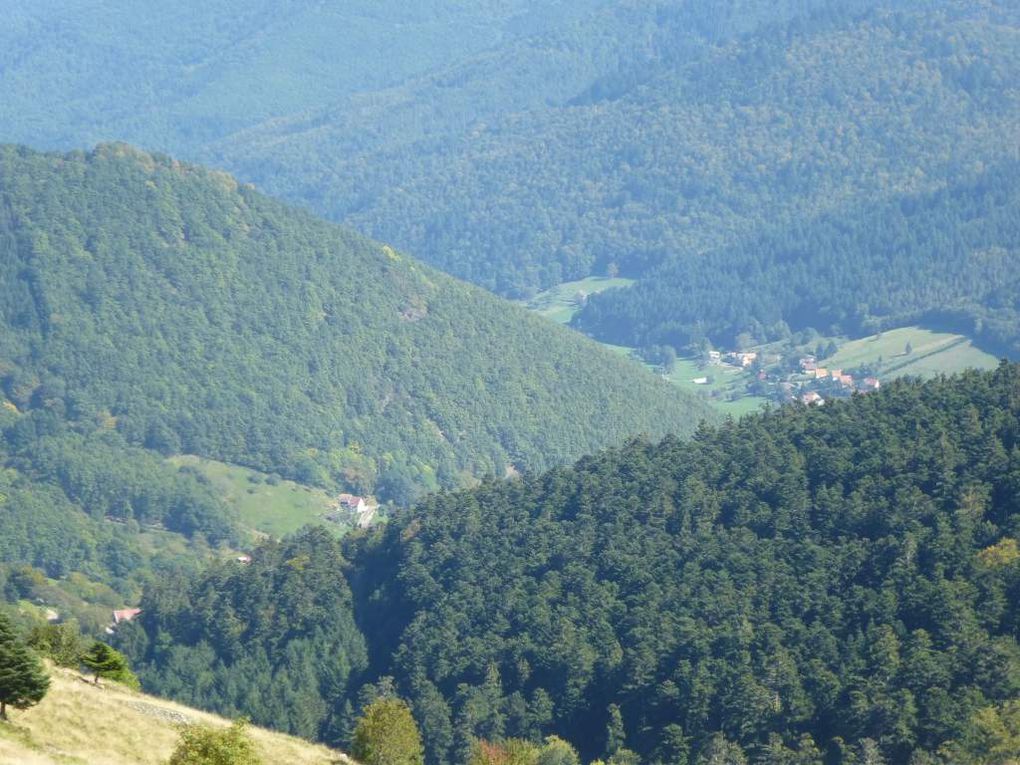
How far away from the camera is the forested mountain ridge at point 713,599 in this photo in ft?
297

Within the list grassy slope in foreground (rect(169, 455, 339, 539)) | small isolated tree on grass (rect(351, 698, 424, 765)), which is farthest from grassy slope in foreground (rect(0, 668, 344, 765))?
grassy slope in foreground (rect(169, 455, 339, 539))

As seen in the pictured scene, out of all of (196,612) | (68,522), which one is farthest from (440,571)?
(68,522)

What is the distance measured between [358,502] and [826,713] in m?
113

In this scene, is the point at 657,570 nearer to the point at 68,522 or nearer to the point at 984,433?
the point at 984,433

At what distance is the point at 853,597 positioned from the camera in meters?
101

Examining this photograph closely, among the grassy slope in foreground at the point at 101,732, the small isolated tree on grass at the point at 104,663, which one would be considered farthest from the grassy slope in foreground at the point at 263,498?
the grassy slope in foreground at the point at 101,732

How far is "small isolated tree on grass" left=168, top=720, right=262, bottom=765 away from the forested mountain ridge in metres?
36.1

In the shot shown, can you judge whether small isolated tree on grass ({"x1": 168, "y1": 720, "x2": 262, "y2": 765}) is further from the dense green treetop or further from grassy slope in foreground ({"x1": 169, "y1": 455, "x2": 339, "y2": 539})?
grassy slope in foreground ({"x1": 169, "y1": 455, "x2": 339, "y2": 539})

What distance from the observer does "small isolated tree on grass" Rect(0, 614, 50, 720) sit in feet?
194

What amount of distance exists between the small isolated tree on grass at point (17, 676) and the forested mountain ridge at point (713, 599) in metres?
37.3

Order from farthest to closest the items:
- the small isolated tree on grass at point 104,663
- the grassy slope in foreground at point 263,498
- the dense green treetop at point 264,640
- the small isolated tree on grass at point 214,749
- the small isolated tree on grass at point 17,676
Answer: the grassy slope in foreground at point 263,498, the dense green treetop at point 264,640, the small isolated tree on grass at point 104,663, the small isolated tree on grass at point 17,676, the small isolated tree on grass at point 214,749

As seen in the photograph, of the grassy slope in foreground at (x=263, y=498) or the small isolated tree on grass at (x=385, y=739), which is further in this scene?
the grassy slope in foreground at (x=263, y=498)

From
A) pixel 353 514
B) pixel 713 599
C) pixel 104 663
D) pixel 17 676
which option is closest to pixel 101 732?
pixel 17 676

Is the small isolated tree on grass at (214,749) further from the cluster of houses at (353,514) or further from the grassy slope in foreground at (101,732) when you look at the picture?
the cluster of houses at (353,514)
